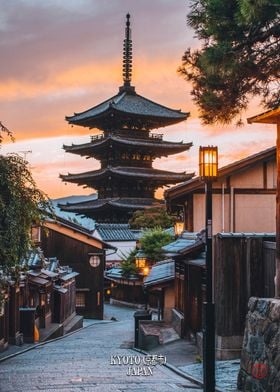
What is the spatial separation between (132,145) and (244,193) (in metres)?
37.8

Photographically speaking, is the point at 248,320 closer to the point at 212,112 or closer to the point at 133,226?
the point at 212,112

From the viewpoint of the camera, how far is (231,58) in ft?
38.4

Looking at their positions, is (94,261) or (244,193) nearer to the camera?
A: (244,193)

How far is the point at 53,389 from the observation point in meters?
11.5

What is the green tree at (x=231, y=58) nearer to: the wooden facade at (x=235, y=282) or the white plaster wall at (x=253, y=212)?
the wooden facade at (x=235, y=282)

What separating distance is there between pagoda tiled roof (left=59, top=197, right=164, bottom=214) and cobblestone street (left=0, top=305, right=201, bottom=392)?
1349 inches

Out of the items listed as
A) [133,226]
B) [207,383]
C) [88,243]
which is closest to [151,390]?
[207,383]

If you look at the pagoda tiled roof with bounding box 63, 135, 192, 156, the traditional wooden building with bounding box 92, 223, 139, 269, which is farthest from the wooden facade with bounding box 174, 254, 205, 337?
the pagoda tiled roof with bounding box 63, 135, 192, 156

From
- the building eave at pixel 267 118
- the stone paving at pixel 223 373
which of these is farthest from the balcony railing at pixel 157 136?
the building eave at pixel 267 118

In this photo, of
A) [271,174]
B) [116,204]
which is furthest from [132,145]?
[271,174]

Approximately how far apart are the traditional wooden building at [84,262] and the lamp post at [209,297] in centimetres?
3029

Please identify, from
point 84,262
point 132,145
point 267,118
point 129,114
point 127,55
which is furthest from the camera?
point 127,55

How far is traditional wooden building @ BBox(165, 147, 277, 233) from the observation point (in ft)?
61.6

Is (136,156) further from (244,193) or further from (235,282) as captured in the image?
(235,282)
